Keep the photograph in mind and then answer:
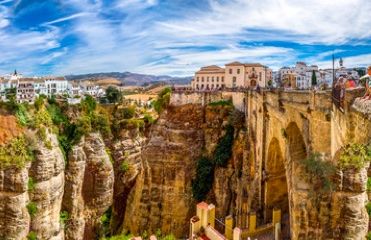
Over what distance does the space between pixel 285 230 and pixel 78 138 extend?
1809 centimetres

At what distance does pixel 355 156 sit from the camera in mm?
11062

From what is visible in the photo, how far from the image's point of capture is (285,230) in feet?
63.7

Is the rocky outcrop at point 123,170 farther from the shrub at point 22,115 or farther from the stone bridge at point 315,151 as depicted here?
the stone bridge at point 315,151

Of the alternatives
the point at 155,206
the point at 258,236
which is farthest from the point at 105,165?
the point at 258,236

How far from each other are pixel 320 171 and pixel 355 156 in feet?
4.41

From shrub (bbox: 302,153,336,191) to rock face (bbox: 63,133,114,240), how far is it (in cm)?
2122

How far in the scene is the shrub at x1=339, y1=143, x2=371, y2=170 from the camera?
1098 centimetres

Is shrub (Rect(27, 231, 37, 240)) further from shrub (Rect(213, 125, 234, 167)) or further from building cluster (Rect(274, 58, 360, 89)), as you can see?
building cluster (Rect(274, 58, 360, 89))

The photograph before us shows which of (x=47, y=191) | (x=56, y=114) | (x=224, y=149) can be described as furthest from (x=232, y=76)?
(x=47, y=191)

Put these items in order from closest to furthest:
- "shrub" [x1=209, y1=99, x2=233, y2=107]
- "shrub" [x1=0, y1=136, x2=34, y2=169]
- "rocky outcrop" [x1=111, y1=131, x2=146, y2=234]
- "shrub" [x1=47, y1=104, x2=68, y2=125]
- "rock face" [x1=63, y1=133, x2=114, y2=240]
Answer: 1. "shrub" [x1=0, y1=136, x2=34, y2=169]
2. "shrub" [x1=209, y1=99, x2=233, y2=107]
3. "rock face" [x1=63, y1=133, x2=114, y2=240]
4. "shrub" [x1=47, y1=104, x2=68, y2=125]
5. "rocky outcrop" [x1=111, y1=131, x2=146, y2=234]

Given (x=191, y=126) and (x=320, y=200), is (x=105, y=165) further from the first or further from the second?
(x=320, y=200)

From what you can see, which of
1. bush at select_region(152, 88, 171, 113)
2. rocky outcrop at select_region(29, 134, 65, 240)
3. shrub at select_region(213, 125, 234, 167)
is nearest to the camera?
rocky outcrop at select_region(29, 134, 65, 240)

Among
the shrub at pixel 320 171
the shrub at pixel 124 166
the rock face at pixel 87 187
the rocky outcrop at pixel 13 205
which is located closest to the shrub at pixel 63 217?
the rock face at pixel 87 187

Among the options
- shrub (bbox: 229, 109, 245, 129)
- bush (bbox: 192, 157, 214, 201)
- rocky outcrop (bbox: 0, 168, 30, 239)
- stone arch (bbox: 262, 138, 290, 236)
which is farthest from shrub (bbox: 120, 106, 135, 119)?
stone arch (bbox: 262, 138, 290, 236)
